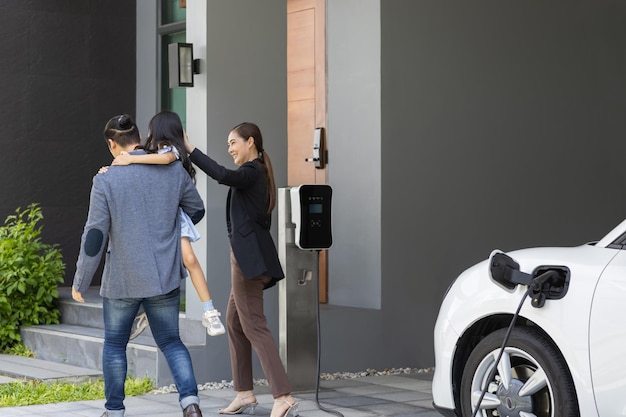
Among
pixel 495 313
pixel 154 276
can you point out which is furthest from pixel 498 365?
pixel 154 276

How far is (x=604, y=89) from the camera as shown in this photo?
10.5 m

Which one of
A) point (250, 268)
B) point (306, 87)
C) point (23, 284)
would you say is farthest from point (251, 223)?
point (23, 284)

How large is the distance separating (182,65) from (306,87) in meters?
2.05

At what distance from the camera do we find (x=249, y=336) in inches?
270

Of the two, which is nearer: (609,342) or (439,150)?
(609,342)

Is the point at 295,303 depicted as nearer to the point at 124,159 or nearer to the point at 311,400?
the point at 311,400

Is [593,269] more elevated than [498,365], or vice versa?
[593,269]

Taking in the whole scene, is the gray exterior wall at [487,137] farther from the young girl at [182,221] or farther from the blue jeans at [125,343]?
the blue jeans at [125,343]

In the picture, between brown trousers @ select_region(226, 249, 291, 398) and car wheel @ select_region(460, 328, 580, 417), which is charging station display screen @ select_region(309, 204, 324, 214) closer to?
brown trousers @ select_region(226, 249, 291, 398)

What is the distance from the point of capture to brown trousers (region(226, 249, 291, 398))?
6.75 meters

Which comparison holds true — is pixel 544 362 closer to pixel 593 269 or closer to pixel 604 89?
pixel 593 269

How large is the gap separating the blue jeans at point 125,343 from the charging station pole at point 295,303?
1.97 metres

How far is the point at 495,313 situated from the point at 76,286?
215 cm

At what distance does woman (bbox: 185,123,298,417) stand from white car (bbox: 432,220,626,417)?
4.93ft
